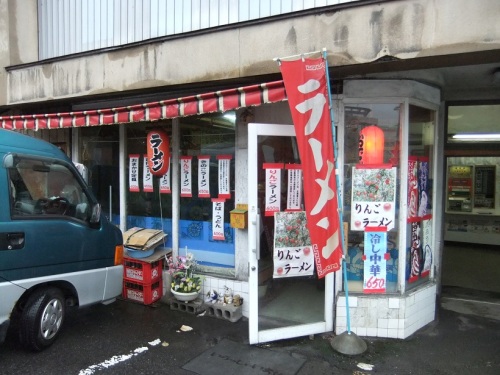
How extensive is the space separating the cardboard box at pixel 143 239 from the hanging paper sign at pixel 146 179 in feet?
2.31

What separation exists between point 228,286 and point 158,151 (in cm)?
215

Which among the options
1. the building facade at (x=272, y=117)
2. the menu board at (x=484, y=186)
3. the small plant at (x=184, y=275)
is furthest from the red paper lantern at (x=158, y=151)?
the menu board at (x=484, y=186)

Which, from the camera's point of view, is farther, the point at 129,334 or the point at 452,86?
the point at 452,86

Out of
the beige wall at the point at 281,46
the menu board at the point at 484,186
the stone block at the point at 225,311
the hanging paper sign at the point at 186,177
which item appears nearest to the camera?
the beige wall at the point at 281,46

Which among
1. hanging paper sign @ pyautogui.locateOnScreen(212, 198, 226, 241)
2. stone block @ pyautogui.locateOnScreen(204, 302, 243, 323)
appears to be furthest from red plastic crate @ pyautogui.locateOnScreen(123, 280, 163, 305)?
hanging paper sign @ pyautogui.locateOnScreen(212, 198, 226, 241)

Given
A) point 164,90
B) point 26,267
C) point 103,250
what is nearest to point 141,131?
point 164,90

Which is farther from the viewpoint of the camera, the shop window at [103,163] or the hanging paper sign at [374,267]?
the shop window at [103,163]

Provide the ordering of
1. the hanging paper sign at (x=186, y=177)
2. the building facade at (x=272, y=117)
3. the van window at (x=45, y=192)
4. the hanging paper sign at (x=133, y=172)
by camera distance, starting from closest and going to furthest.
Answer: the building facade at (x=272, y=117) < the van window at (x=45, y=192) < the hanging paper sign at (x=186, y=177) < the hanging paper sign at (x=133, y=172)

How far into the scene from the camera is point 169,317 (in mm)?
5102

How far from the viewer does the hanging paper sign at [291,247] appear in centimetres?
436

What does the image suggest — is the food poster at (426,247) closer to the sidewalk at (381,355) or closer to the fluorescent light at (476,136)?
the sidewalk at (381,355)

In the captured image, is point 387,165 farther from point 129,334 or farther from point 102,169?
point 102,169

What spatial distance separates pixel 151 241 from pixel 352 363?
3.19 metres

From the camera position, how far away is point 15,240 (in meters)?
3.81
